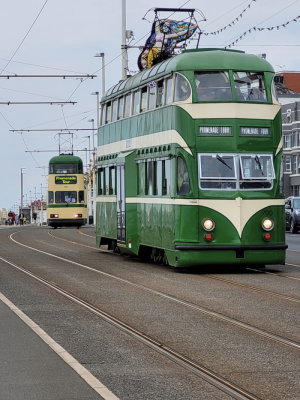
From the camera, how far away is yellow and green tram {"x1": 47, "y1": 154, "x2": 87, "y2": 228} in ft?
197

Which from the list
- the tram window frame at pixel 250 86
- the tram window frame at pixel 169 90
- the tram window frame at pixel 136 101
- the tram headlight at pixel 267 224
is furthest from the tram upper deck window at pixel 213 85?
the tram window frame at pixel 136 101

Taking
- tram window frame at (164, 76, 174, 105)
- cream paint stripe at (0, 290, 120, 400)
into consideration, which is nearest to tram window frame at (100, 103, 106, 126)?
tram window frame at (164, 76, 174, 105)

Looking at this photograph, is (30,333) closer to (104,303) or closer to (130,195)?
(104,303)

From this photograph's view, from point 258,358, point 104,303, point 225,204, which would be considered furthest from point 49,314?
point 225,204

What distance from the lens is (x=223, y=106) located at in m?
20.8

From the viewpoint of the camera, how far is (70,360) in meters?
9.52

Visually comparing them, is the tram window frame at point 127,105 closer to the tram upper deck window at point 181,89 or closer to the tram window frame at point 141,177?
the tram window frame at point 141,177

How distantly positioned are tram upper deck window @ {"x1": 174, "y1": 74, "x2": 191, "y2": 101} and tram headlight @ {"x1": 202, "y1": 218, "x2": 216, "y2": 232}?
2.42 meters

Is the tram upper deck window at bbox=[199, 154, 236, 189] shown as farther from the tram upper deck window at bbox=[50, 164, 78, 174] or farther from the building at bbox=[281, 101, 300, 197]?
the building at bbox=[281, 101, 300, 197]

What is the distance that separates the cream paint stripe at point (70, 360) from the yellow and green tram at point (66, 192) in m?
46.5

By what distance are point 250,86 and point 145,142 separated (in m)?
3.12

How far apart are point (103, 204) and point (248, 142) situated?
8.03 m

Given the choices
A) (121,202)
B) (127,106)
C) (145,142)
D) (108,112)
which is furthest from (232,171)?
(108,112)

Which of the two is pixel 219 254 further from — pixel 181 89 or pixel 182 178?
pixel 181 89
